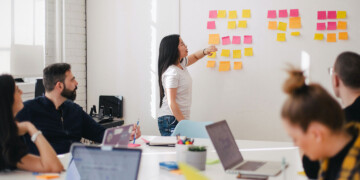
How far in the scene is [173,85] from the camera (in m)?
3.85

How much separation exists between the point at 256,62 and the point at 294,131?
301 cm

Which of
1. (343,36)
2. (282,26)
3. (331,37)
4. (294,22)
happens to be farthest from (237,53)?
(343,36)

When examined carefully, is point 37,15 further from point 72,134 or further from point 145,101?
point 72,134

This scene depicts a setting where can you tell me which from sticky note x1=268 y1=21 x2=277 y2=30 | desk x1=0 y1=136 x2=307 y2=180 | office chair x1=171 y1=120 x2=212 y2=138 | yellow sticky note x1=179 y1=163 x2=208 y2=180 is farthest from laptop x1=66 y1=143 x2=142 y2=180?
sticky note x1=268 y1=21 x2=277 y2=30

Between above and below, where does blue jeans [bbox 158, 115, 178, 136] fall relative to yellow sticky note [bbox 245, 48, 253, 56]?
below

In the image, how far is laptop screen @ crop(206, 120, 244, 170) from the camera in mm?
2168

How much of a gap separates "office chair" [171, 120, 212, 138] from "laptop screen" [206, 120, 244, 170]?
992mm

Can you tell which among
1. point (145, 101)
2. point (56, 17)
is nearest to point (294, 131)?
point (145, 101)

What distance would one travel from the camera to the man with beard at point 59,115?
2.94 metres

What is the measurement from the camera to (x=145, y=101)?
484cm

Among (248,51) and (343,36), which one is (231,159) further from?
(343,36)

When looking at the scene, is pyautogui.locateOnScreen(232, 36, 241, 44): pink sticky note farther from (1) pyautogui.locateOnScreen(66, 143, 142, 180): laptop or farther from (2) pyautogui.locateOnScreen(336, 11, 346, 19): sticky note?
(1) pyautogui.locateOnScreen(66, 143, 142, 180): laptop

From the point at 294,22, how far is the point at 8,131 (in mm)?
2983

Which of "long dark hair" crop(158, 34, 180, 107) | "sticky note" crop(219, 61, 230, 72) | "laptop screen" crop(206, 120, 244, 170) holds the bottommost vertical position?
"laptop screen" crop(206, 120, 244, 170)
